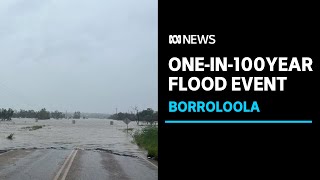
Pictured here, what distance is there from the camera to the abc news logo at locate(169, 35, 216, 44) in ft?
24.3

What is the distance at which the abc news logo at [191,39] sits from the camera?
741 cm

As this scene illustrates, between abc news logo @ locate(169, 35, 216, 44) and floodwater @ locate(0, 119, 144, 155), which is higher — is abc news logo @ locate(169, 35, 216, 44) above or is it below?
above

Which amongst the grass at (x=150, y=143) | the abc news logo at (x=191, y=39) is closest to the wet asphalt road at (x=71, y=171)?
the grass at (x=150, y=143)

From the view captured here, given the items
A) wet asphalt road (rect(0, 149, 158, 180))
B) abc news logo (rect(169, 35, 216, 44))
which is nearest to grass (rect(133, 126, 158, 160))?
wet asphalt road (rect(0, 149, 158, 180))

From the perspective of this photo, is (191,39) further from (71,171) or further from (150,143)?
(150,143)

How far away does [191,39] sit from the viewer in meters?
7.44

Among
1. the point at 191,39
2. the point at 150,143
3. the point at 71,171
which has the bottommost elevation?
the point at 71,171

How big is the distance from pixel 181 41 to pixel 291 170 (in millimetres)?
2484

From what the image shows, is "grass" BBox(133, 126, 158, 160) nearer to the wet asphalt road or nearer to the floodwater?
the floodwater

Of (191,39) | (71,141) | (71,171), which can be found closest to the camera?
(191,39)

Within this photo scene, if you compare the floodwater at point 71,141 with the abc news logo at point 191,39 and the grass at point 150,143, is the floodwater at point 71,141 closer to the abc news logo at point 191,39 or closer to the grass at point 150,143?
the grass at point 150,143

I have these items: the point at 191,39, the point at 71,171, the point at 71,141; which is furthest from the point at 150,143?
the point at 191,39

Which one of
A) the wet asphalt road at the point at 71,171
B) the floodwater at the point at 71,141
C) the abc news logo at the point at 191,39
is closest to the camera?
the abc news logo at the point at 191,39

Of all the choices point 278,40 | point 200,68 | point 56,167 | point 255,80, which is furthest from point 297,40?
point 56,167
